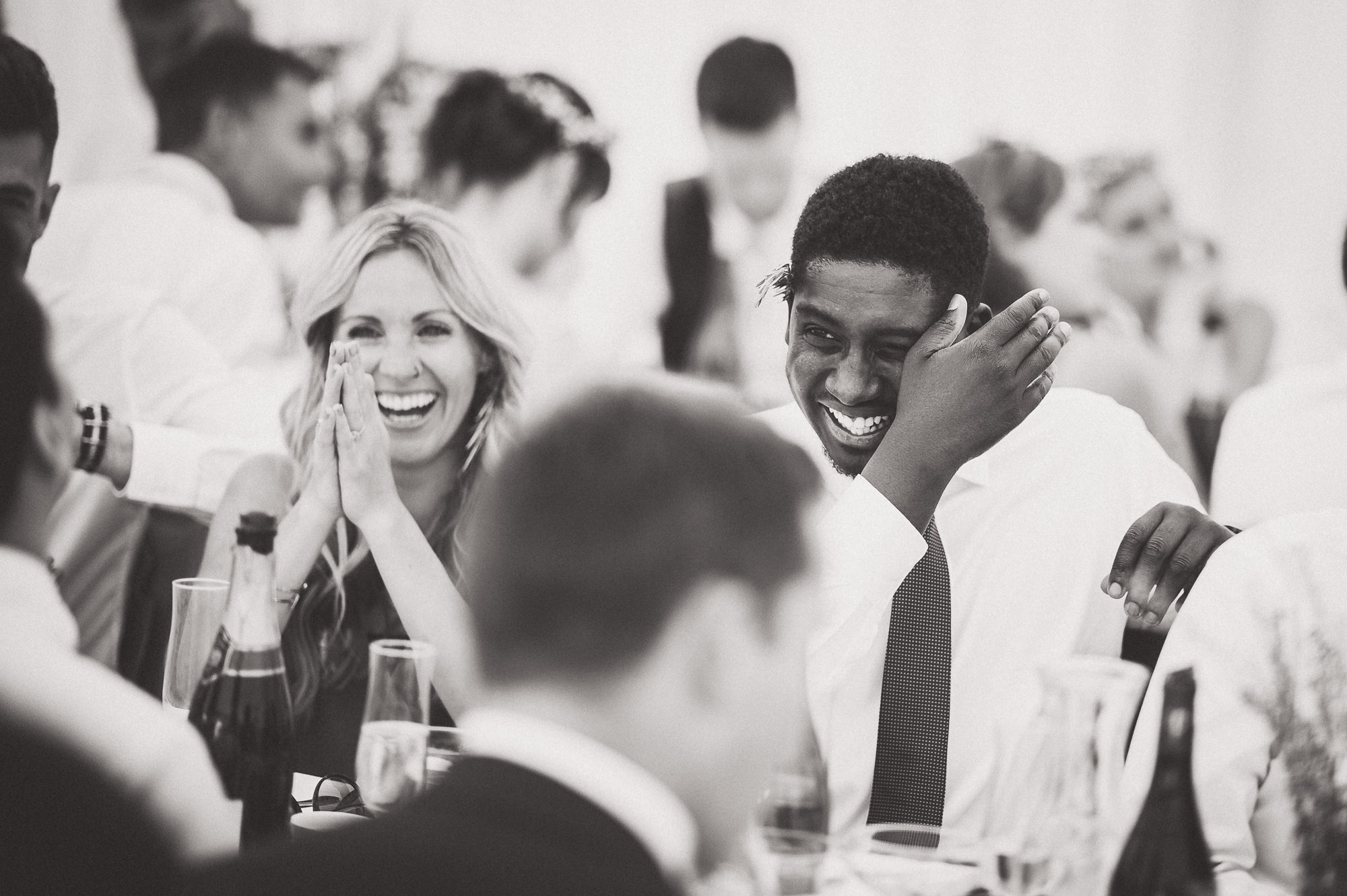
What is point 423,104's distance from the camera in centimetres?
528

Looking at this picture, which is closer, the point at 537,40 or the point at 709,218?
the point at 709,218

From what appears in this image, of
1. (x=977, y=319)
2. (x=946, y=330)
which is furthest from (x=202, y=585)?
(x=977, y=319)

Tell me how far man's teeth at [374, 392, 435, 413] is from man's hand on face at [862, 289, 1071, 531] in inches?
38.3

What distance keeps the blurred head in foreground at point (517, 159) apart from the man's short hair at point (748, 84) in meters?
0.38

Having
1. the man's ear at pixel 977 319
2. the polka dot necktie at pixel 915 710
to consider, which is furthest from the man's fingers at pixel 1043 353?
the polka dot necktie at pixel 915 710

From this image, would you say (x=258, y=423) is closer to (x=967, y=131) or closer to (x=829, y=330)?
(x=829, y=330)

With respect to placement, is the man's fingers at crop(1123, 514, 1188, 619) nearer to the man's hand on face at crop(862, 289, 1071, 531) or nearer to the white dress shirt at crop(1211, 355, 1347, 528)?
the man's hand on face at crop(862, 289, 1071, 531)

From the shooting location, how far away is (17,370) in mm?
910

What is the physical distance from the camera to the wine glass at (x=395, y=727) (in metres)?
1.38

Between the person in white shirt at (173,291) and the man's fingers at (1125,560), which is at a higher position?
the person in white shirt at (173,291)

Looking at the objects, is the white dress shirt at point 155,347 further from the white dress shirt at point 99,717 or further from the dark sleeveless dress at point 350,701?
the white dress shirt at point 99,717

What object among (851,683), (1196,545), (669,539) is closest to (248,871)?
(669,539)

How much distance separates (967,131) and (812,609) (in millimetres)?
6037

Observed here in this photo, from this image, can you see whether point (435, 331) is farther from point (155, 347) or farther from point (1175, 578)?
point (1175, 578)
